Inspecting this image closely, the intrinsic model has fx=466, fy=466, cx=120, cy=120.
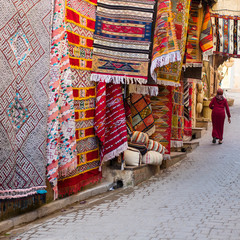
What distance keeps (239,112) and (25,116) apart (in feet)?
51.3

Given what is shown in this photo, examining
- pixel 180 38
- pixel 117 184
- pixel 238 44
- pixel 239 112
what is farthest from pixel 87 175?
pixel 239 112

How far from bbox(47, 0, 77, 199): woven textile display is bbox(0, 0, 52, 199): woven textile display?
0.29ft

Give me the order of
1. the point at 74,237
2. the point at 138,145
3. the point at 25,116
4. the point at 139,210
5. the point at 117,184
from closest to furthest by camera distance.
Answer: the point at 74,237 → the point at 25,116 → the point at 139,210 → the point at 117,184 → the point at 138,145

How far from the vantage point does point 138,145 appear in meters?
7.97

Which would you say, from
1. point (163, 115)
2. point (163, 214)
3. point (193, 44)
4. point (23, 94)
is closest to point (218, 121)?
point (193, 44)

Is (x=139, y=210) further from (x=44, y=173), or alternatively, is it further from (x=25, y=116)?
(x=25, y=116)

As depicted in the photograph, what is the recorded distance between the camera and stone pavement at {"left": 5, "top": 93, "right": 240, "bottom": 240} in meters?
4.61

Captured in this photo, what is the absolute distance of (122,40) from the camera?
22.0ft

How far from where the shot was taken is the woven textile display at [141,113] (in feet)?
28.0

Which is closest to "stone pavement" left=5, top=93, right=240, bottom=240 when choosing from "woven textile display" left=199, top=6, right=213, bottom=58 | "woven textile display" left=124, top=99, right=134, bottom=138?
"woven textile display" left=124, top=99, right=134, bottom=138

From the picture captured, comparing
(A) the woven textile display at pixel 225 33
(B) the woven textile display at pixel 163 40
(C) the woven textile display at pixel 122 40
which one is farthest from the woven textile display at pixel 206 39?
(C) the woven textile display at pixel 122 40

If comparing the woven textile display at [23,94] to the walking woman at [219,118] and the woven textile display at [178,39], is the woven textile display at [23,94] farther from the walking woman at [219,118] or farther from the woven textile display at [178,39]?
the walking woman at [219,118]

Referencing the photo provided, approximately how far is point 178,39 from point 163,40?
184 centimetres

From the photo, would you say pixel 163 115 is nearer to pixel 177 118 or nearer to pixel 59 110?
pixel 177 118
